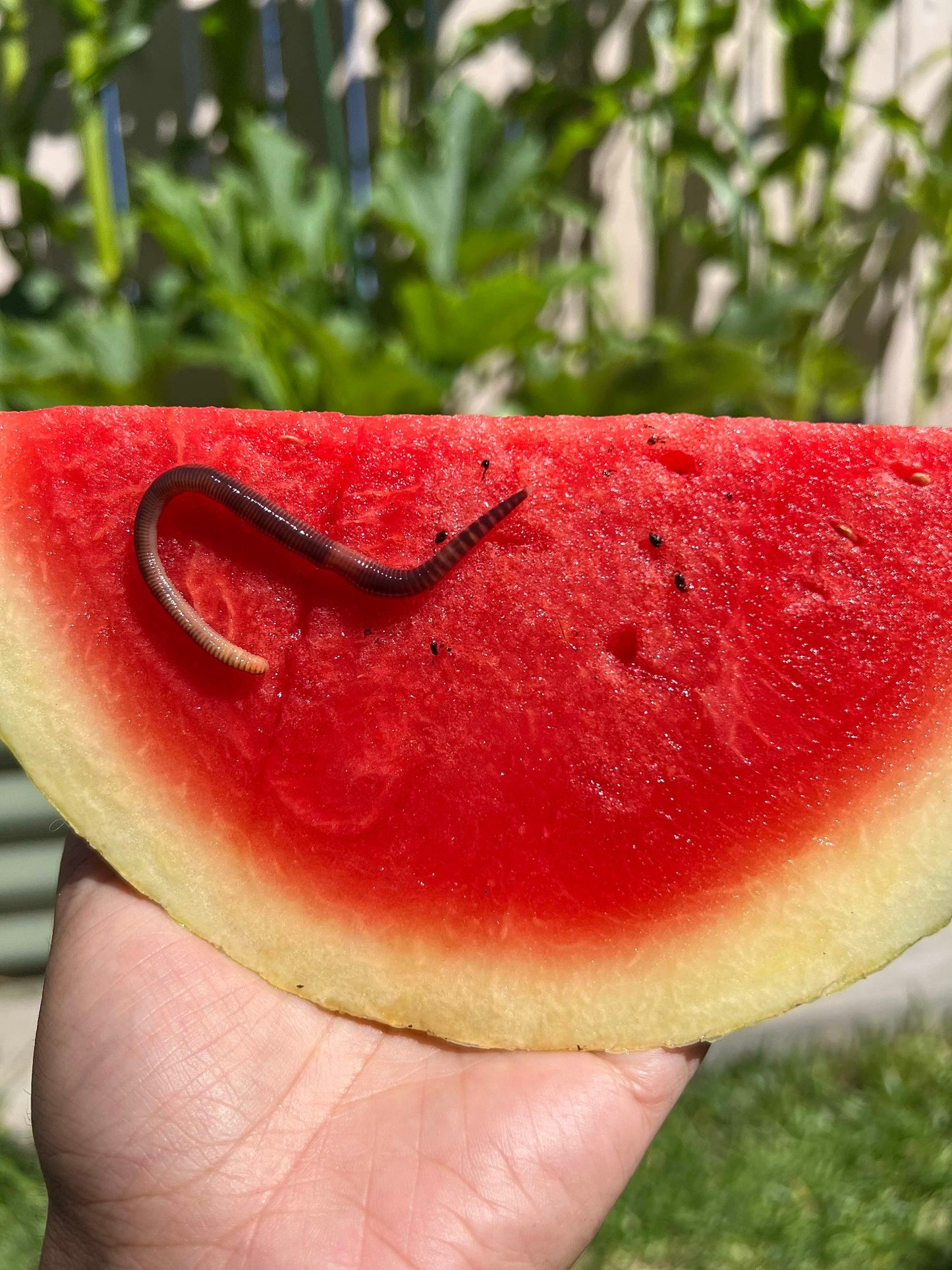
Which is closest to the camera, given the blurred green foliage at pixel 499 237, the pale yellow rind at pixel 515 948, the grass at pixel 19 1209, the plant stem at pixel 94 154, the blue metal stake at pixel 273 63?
the pale yellow rind at pixel 515 948

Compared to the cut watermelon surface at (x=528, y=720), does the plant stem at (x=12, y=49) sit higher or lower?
higher

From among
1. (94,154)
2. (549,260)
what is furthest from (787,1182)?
(94,154)

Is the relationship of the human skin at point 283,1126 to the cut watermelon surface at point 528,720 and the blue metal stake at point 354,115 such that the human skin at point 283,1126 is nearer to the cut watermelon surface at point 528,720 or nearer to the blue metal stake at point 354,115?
the cut watermelon surface at point 528,720

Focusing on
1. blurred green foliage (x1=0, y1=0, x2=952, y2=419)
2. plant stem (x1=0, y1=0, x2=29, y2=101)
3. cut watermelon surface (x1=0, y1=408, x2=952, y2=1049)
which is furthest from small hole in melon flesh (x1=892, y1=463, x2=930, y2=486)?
plant stem (x1=0, y1=0, x2=29, y2=101)

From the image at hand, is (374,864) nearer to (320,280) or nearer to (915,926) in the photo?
(915,926)

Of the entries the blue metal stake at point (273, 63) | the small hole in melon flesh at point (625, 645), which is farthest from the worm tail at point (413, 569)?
the blue metal stake at point (273, 63)
